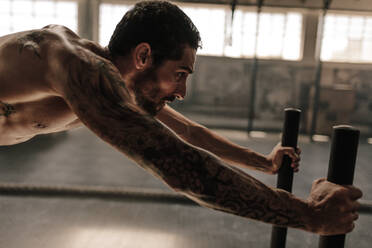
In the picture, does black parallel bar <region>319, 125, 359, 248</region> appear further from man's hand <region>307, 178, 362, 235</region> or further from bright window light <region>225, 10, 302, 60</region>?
bright window light <region>225, 10, 302, 60</region>

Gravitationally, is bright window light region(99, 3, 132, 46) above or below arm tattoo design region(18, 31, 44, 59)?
above

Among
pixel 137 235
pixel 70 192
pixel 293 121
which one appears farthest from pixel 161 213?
pixel 293 121

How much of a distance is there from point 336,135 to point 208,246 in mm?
1234

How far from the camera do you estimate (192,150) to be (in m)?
0.71

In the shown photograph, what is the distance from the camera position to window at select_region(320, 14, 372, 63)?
276 inches

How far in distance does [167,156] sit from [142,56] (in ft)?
1.30

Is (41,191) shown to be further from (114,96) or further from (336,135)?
(336,135)

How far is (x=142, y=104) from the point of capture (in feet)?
3.44

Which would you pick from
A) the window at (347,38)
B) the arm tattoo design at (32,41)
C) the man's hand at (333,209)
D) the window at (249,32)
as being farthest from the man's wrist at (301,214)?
the window at (347,38)

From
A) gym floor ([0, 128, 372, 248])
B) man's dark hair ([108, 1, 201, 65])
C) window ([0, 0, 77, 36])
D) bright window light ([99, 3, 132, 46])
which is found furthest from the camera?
bright window light ([99, 3, 132, 46])

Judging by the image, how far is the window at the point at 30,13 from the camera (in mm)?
6508

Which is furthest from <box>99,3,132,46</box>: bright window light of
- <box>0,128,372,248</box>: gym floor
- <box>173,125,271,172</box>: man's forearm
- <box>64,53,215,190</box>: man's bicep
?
<box>64,53,215,190</box>: man's bicep

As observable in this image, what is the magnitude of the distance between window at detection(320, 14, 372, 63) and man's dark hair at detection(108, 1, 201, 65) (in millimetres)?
6818

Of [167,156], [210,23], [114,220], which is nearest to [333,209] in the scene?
[167,156]
